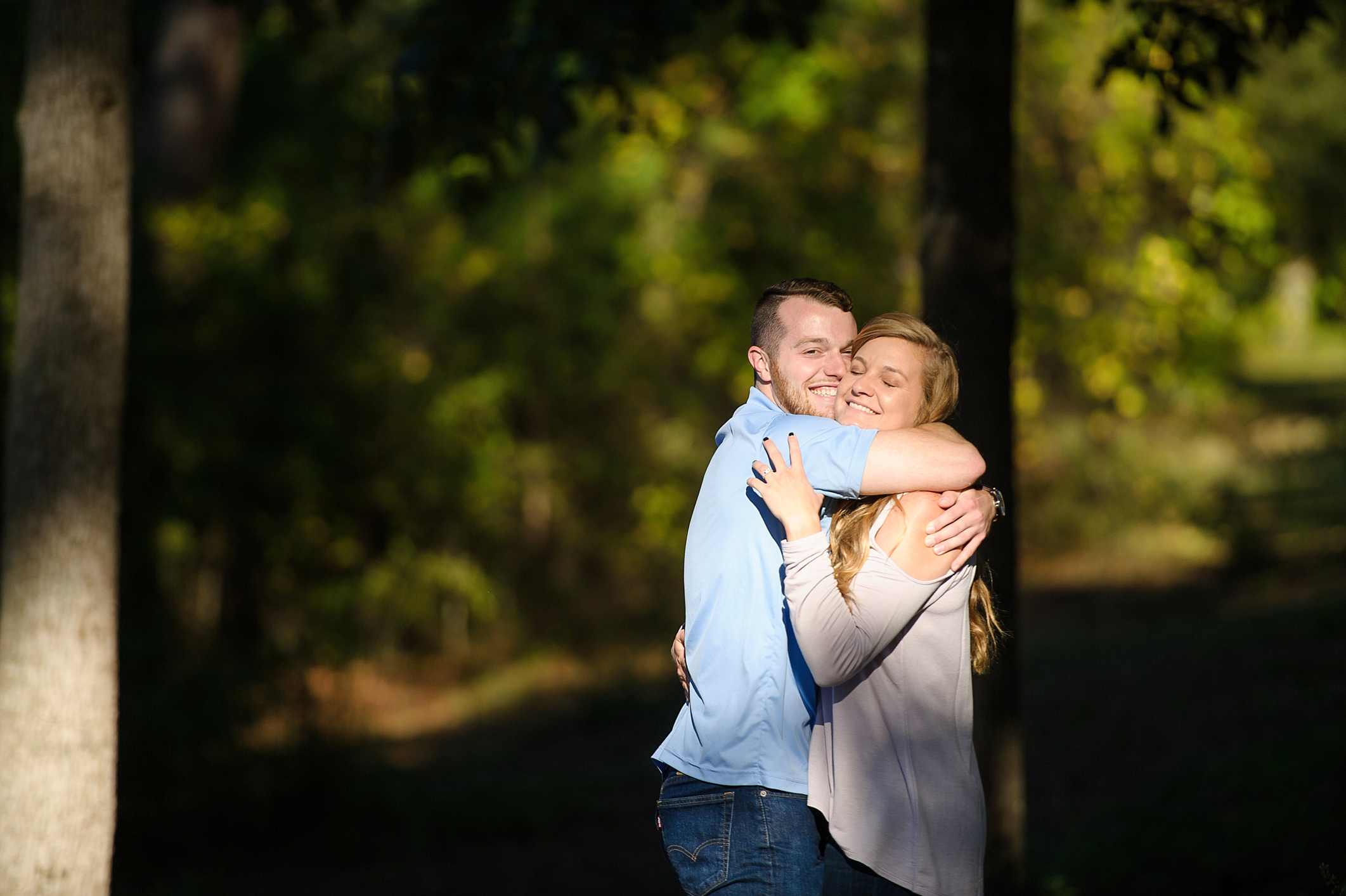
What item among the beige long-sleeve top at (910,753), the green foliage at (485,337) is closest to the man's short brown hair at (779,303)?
the beige long-sleeve top at (910,753)

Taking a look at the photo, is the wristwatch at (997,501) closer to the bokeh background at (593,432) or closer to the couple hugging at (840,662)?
the couple hugging at (840,662)

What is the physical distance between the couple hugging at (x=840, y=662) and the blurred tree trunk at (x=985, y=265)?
176cm

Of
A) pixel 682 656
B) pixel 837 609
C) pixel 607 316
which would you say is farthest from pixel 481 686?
pixel 837 609

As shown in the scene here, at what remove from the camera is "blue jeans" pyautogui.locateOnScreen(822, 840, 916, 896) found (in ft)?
7.85

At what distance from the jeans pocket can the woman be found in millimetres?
199

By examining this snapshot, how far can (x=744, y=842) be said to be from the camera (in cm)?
238

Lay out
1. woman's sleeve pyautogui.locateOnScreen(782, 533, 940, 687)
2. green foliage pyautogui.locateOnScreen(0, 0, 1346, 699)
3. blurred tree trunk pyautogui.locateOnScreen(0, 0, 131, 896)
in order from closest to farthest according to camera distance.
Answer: woman's sleeve pyautogui.locateOnScreen(782, 533, 940, 687) < blurred tree trunk pyautogui.locateOnScreen(0, 0, 131, 896) < green foliage pyautogui.locateOnScreen(0, 0, 1346, 699)

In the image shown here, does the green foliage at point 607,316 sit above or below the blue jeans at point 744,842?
above

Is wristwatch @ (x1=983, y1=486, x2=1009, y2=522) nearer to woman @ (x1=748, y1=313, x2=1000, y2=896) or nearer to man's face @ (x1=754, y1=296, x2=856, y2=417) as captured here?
woman @ (x1=748, y1=313, x2=1000, y2=896)

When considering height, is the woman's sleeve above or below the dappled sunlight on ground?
above

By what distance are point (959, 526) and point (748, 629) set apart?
0.50 m

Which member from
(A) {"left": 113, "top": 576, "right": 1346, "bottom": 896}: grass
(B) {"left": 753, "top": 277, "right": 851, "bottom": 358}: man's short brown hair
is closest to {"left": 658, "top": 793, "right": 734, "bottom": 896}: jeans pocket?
(B) {"left": 753, "top": 277, "right": 851, "bottom": 358}: man's short brown hair

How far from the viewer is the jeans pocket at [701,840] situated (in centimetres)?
239

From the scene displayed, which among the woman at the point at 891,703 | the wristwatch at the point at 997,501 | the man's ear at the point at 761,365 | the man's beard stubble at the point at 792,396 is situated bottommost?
the woman at the point at 891,703
